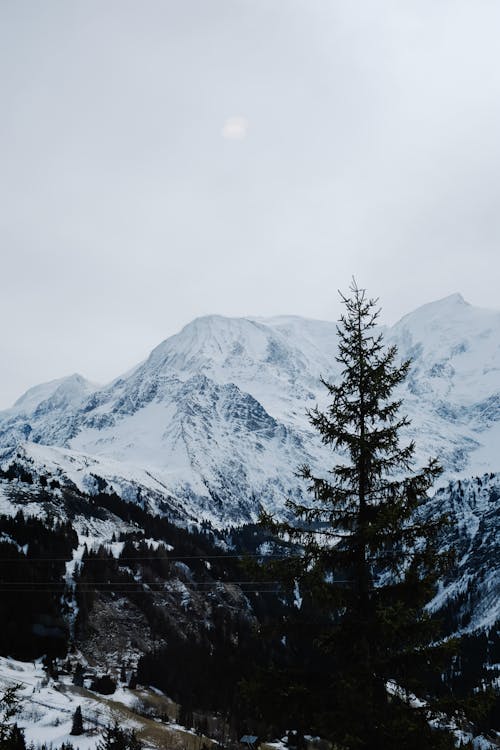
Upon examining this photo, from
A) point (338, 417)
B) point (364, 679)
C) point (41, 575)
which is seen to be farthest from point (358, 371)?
point (41, 575)

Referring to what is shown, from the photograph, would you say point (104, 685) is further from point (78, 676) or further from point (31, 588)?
point (31, 588)

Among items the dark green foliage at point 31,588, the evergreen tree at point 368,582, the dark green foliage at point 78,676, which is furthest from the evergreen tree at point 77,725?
the evergreen tree at point 368,582

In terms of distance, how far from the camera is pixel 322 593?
16.5m

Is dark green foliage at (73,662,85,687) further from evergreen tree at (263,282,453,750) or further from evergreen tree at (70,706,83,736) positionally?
evergreen tree at (263,282,453,750)

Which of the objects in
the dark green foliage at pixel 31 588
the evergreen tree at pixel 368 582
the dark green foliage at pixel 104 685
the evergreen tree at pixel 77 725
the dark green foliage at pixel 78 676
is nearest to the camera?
the evergreen tree at pixel 368 582

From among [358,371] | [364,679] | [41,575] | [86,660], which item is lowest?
[86,660]

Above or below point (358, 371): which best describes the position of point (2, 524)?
below

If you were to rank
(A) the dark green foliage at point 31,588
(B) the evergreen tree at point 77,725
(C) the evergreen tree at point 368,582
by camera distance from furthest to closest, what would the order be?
(A) the dark green foliage at point 31,588, (B) the evergreen tree at point 77,725, (C) the evergreen tree at point 368,582

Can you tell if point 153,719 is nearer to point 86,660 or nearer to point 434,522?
point 86,660

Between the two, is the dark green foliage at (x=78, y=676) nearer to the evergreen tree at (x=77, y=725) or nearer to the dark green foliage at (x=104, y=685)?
the dark green foliage at (x=104, y=685)

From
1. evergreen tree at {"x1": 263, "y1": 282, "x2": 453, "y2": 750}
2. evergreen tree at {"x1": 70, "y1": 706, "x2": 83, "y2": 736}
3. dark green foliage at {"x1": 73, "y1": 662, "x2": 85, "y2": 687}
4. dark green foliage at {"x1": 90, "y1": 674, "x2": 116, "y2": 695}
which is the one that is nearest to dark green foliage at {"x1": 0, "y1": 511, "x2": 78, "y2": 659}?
dark green foliage at {"x1": 73, "y1": 662, "x2": 85, "y2": 687}

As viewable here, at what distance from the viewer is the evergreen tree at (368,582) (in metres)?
15.2

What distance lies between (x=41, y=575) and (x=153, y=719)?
49.2 meters

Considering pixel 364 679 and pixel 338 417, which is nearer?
pixel 364 679
